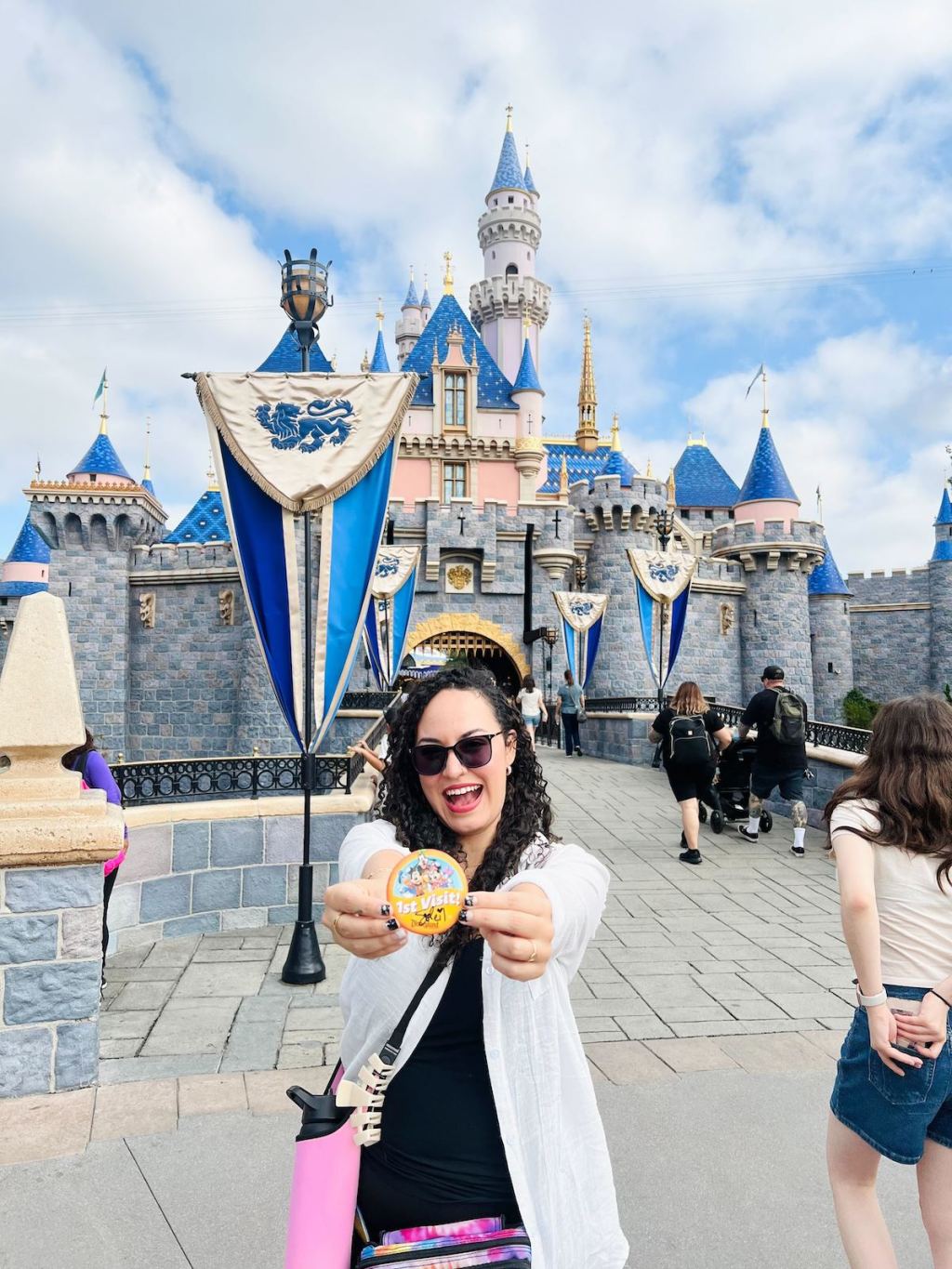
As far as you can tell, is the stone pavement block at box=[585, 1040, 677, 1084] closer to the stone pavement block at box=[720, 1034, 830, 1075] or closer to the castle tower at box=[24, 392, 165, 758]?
the stone pavement block at box=[720, 1034, 830, 1075]

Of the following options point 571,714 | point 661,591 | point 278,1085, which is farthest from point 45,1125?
point 571,714

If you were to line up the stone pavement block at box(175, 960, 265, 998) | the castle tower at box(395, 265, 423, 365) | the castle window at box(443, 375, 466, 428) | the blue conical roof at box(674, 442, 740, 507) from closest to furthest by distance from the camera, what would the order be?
the stone pavement block at box(175, 960, 265, 998)
the castle window at box(443, 375, 466, 428)
the blue conical roof at box(674, 442, 740, 507)
the castle tower at box(395, 265, 423, 365)

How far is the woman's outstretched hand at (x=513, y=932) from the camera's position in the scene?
115cm

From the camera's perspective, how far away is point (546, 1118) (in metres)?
1.30

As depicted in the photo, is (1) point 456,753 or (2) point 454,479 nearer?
(1) point 456,753

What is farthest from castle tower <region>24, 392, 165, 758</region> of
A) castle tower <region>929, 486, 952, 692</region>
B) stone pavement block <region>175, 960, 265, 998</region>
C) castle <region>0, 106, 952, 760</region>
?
castle tower <region>929, 486, 952, 692</region>

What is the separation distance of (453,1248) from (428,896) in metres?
0.58

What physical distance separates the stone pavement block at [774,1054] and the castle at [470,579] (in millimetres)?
16248

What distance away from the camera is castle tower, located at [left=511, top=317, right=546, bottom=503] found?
2638 cm

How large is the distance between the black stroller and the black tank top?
23.0ft

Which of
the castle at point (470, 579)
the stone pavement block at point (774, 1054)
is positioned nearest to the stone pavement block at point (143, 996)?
the stone pavement block at point (774, 1054)

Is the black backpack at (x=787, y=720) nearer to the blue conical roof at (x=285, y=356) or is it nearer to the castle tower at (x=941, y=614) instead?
the blue conical roof at (x=285, y=356)

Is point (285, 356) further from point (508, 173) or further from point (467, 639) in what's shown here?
point (508, 173)

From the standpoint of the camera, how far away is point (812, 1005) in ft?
13.3
